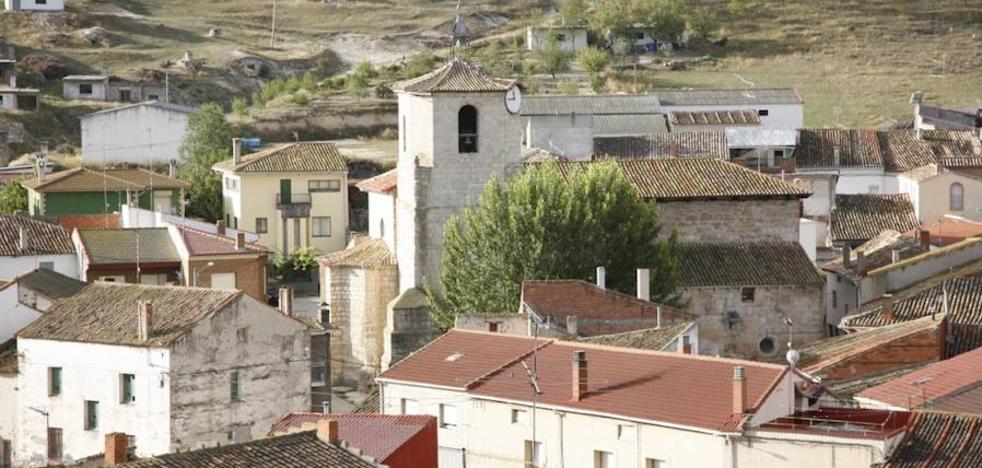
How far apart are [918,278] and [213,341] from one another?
65.7 ft

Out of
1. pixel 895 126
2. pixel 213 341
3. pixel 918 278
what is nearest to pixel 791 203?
pixel 918 278

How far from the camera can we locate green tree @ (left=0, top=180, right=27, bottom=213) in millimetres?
82812

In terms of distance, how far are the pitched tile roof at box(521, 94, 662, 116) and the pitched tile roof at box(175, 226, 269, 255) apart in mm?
26594

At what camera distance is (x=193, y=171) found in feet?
298

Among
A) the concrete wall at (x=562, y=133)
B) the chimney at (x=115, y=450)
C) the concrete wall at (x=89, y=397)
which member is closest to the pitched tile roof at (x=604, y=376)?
the concrete wall at (x=89, y=397)

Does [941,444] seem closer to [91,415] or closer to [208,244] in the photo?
[91,415]

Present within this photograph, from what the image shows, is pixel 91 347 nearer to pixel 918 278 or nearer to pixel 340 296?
pixel 340 296

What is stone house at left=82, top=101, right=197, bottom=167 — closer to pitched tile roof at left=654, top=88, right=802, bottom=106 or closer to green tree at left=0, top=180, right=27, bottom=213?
green tree at left=0, top=180, right=27, bottom=213

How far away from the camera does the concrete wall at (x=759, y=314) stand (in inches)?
2485

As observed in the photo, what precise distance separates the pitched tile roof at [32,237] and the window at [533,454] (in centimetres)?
2598

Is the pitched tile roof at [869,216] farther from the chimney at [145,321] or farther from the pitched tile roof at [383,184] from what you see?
the chimney at [145,321]

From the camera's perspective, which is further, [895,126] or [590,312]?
Answer: [895,126]

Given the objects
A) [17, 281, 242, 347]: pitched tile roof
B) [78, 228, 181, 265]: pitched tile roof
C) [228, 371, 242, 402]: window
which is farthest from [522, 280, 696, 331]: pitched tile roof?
[78, 228, 181, 265]: pitched tile roof

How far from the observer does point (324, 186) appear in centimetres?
8544
